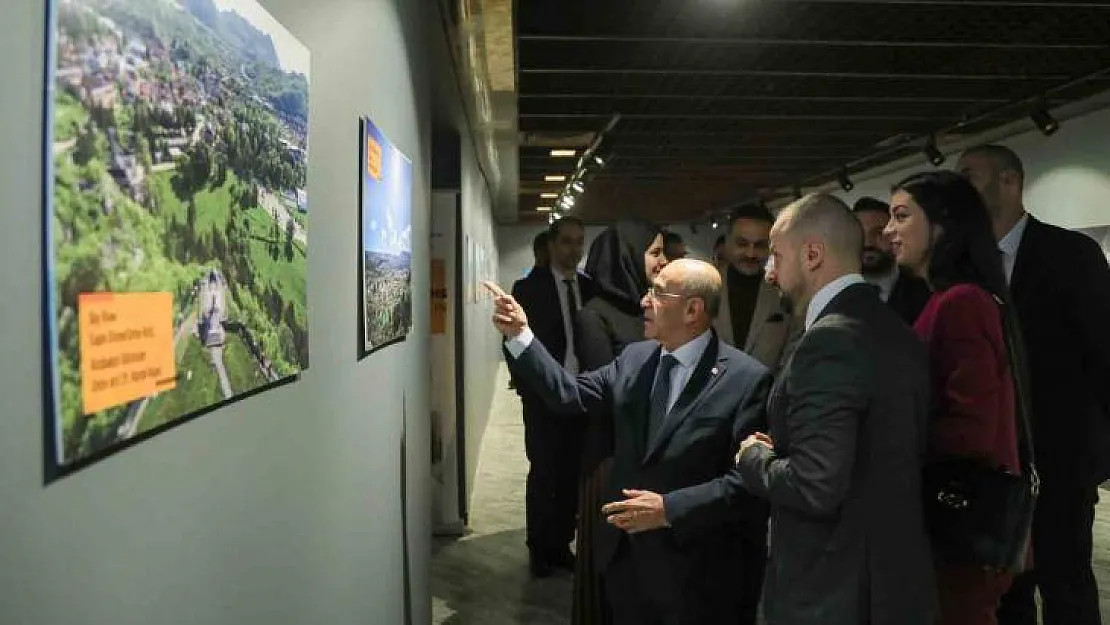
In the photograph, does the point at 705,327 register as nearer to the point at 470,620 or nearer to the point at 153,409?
the point at 153,409

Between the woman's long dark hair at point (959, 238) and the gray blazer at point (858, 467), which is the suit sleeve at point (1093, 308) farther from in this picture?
the gray blazer at point (858, 467)

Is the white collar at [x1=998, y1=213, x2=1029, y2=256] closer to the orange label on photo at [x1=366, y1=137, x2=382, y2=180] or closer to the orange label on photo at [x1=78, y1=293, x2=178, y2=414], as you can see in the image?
the orange label on photo at [x1=366, y1=137, x2=382, y2=180]

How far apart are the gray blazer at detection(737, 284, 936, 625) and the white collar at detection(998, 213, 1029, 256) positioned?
1.27m

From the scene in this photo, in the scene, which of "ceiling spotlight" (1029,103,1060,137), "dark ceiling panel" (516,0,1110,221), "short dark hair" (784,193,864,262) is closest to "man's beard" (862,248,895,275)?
"short dark hair" (784,193,864,262)

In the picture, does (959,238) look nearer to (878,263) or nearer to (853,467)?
(853,467)

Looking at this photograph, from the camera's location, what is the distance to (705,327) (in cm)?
227

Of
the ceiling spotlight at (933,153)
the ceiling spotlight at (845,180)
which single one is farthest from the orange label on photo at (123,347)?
the ceiling spotlight at (845,180)

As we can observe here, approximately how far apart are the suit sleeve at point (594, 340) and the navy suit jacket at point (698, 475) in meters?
1.01

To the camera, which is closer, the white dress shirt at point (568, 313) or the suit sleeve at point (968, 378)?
the suit sleeve at point (968, 378)

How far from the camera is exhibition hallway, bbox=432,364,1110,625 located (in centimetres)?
368

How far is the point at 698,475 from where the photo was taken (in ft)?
7.04

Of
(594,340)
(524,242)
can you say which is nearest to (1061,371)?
(594,340)

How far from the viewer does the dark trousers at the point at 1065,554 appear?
8.63 feet

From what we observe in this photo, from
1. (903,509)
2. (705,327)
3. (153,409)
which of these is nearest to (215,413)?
(153,409)
